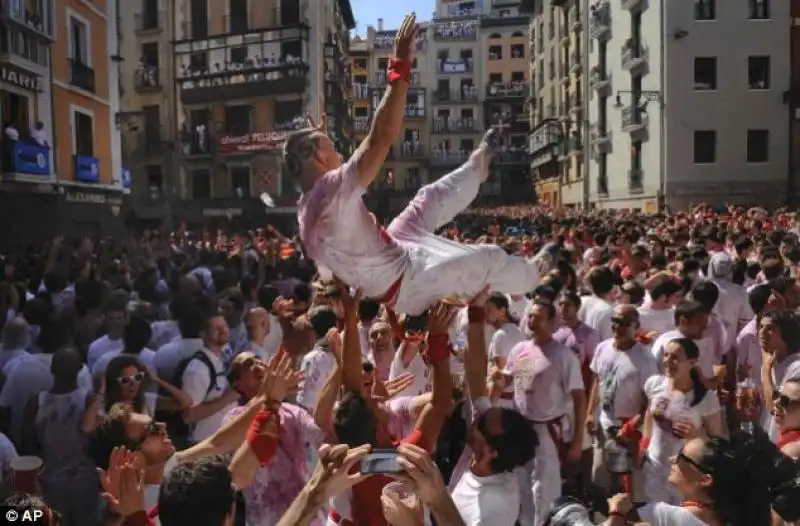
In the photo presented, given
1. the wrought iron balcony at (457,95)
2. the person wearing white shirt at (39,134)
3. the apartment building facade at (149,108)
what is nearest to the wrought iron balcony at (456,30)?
the wrought iron balcony at (457,95)

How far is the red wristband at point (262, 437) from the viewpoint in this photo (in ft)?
10.7

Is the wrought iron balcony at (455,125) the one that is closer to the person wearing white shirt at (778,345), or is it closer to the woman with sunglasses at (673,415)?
the person wearing white shirt at (778,345)

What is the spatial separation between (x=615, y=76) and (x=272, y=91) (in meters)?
13.4

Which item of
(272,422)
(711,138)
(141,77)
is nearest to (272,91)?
(141,77)

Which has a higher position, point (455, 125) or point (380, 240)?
point (455, 125)

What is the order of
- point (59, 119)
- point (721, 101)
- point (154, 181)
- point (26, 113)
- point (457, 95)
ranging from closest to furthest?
point (26, 113)
point (59, 119)
point (721, 101)
point (154, 181)
point (457, 95)

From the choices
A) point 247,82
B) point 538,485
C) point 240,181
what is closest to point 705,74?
point 247,82

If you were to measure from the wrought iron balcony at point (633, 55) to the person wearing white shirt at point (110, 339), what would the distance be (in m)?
26.9

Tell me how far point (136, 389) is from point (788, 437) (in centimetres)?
329

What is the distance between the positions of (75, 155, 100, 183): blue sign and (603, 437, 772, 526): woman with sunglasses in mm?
21380

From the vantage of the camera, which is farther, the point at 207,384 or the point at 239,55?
the point at 239,55

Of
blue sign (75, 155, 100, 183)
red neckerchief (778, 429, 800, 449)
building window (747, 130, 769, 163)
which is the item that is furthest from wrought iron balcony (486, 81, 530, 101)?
red neckerchief (778, 429, 800, 449)

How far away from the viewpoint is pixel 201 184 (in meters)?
36.6

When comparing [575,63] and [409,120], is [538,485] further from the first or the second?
[409,120]
